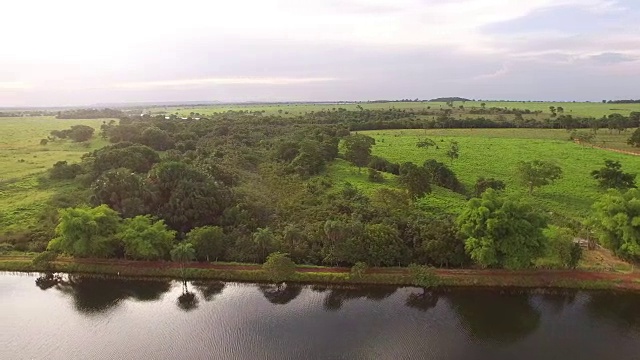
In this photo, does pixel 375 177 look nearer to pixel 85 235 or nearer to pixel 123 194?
pixel 123 194

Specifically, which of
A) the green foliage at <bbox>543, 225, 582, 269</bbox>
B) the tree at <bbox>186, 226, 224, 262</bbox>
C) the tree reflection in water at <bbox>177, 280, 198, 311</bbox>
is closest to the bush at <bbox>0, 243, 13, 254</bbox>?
the tree at <bbox>186, 226, 224, 262</bbox>

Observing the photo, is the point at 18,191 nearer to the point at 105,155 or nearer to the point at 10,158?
the point at 105,155

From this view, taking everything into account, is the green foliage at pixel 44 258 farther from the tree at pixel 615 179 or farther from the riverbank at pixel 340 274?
the tree at pixel 615 179

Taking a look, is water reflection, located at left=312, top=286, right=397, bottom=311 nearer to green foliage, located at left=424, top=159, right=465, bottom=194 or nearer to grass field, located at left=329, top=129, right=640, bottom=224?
grass field, located at left=329, top=129, right=640, bottom=224

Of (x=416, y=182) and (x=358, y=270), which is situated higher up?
(x=416, y=182)

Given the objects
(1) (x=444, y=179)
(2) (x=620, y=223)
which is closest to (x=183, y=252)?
(2) (x=620, y=223)

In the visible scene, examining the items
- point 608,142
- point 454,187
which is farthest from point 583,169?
point 608,142
